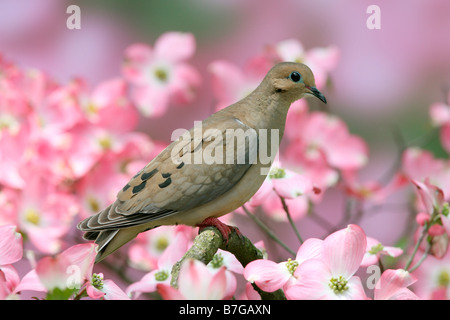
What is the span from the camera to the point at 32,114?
1.02m

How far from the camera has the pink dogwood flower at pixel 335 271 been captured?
23.2 inches

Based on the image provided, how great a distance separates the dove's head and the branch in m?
0.18

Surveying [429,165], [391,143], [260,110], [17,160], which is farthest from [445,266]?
[391,143]

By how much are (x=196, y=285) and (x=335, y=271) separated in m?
0.17

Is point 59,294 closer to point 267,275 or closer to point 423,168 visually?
point 267,275

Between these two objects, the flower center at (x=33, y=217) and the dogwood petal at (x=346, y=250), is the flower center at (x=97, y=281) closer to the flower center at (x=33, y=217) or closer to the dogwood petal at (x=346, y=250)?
the dogwood petal at (x=346, y=250)

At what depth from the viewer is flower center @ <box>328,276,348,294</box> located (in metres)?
0.60

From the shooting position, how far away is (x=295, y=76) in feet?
2.55

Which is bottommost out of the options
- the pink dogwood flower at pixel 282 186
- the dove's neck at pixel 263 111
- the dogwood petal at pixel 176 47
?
the pink dogwood flower at pixel 282 186

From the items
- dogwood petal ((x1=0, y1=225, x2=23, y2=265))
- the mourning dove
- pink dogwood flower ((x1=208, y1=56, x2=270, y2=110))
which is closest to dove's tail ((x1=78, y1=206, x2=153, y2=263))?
the mourning dove

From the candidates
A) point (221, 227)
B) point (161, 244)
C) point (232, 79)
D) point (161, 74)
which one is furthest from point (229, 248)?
point (161, 74)

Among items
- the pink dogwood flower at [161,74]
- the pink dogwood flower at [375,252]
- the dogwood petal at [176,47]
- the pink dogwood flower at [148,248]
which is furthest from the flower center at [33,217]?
the pink dogwood flower at [375,252]

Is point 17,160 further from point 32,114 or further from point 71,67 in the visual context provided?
point 71,67

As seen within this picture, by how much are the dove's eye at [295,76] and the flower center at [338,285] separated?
0.27m
